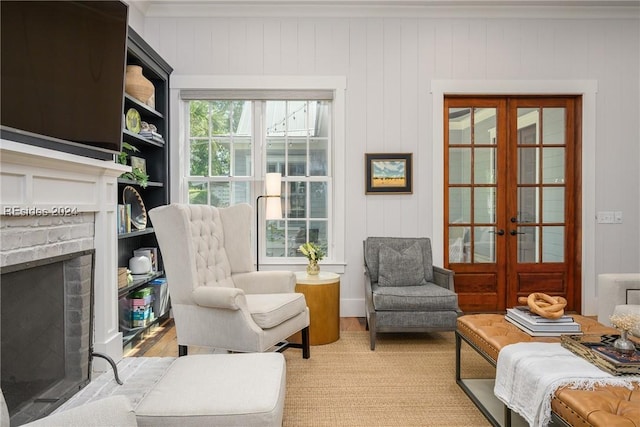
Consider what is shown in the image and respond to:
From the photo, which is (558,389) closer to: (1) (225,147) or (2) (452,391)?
(2) (452,391)

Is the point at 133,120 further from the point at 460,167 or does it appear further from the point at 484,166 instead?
the point at 484,166

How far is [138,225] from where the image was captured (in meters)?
3.81

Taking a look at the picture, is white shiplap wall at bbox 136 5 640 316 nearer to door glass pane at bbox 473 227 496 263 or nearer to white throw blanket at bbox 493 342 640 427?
door glass pane at bbox 473 227 496 263

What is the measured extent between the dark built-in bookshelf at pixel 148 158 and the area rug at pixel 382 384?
1309mm

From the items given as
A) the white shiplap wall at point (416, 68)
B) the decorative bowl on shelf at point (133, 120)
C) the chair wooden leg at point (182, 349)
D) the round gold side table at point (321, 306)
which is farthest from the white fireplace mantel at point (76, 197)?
the white shiplap wall at point (416, 68)

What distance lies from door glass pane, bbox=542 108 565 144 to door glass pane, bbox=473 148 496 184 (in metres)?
0.54

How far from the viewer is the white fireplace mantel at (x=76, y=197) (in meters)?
1.90

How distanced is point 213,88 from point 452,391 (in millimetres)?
3294

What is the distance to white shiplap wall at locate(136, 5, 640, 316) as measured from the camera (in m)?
4.31

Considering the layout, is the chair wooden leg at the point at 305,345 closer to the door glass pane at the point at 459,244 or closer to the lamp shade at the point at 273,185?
the lamp shade at the point at 273,185

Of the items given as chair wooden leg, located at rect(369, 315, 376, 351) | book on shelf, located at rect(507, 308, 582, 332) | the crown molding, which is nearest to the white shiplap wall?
the crown molding

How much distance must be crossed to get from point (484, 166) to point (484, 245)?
30.7 inches

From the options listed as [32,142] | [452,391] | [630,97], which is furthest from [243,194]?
[630,97]

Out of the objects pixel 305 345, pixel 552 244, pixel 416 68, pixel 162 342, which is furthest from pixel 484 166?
pixel 162 342
